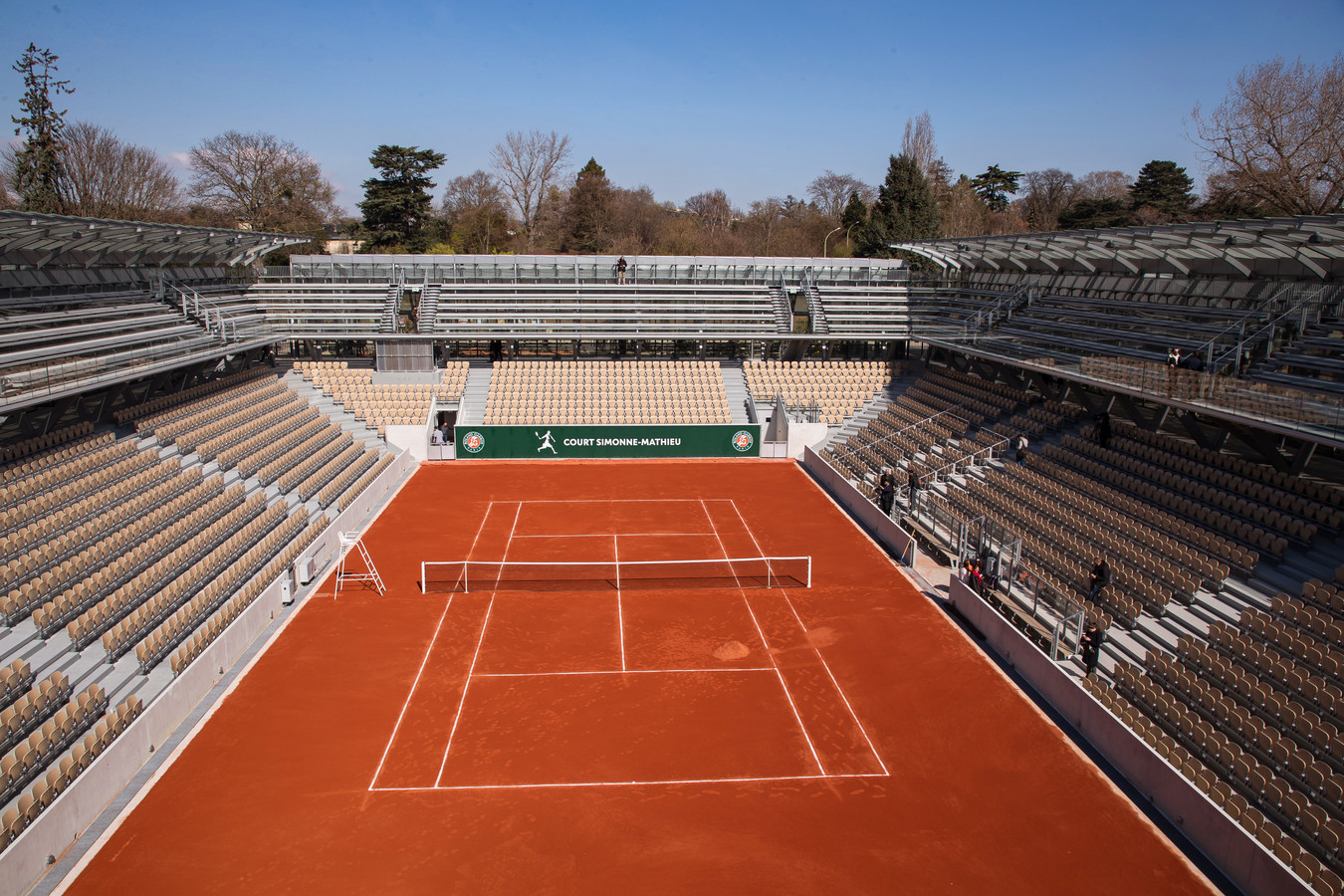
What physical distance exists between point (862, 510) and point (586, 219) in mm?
48397

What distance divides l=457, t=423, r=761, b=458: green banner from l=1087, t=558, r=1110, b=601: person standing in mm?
19123

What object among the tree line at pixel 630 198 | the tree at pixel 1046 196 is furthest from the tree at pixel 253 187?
the tree at pixel 1046 196

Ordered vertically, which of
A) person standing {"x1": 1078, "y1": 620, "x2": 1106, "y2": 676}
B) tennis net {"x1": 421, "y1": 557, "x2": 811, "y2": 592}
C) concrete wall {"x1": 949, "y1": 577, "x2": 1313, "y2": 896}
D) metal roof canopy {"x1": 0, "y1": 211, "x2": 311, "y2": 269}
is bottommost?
tennis net {"x1": 421, "y1": 557, "x2": 811, "y2": 592}

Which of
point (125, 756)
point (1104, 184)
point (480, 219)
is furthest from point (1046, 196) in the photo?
point (125, 756)

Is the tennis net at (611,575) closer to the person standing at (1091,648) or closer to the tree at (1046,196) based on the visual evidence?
the person standing at (1091,648)

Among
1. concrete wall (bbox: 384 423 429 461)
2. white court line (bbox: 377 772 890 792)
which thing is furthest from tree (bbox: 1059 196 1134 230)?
white court line (bbox: 377 772 890 792)

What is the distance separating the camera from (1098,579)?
58.1 feet

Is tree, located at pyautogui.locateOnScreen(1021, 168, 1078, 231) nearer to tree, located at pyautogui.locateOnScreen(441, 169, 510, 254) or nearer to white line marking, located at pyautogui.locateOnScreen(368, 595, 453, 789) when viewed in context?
tree, located at pyautogui.locateOnScreen(441, 169, 510, 254)

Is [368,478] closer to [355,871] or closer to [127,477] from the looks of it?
[127,477]

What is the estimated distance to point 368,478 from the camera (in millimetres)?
28406

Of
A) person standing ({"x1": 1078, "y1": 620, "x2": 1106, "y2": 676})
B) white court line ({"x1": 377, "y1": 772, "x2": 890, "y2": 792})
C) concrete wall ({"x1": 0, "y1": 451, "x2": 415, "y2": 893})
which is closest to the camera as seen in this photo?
concrete wall ({"x1": 0, "y1": 451, "x2": 415, "y2": 893})

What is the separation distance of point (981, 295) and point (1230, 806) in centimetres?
3032

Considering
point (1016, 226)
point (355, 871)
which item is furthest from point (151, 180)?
point (1016, 226)

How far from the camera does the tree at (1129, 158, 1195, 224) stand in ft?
199
